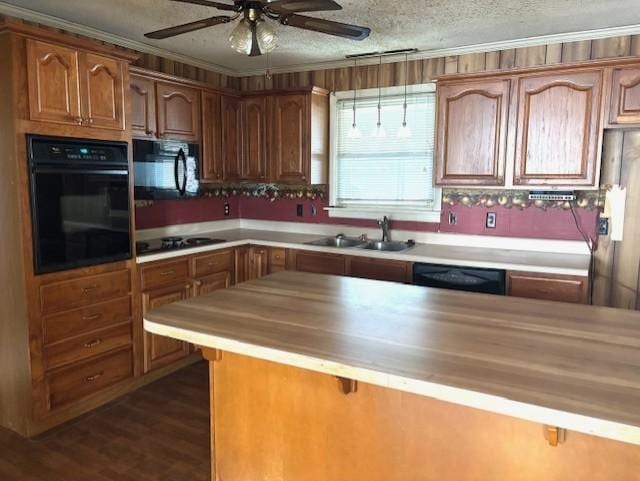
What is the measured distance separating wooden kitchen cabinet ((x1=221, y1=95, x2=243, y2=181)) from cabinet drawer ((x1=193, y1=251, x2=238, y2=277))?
75cm

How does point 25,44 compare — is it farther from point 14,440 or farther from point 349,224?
point 349,224

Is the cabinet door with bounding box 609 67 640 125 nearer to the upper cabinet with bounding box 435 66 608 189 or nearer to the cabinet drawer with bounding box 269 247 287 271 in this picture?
the upper cabinet with bounding box 435 66 608 189

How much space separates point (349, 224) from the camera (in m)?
4.45

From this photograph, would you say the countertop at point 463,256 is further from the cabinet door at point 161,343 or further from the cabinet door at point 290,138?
the cabinet door at point 290,138

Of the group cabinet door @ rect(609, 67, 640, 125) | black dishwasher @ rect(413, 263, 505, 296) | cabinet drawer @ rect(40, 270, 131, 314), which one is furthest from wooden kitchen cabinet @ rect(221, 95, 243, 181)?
cabinet door @ rect(609, 67, 640, 125)

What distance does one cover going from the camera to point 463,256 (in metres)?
3.44

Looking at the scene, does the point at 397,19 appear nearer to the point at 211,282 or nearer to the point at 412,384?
the point at 211,282

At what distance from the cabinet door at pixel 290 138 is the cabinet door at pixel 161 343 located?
136cm

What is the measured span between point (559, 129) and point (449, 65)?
3.64 ft

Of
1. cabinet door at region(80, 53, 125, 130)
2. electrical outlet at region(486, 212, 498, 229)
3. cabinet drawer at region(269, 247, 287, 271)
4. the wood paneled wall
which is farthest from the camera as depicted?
cabinet drawer at region(269, 247, 287, 271)

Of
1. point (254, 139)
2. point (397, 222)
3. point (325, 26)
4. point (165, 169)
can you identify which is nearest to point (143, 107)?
point (165, 169)

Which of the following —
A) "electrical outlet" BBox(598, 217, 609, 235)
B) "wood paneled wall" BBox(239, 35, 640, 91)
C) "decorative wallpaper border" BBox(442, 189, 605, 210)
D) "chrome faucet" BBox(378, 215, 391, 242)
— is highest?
"wood paneled wall" BBox(239, 35, 640, 91)

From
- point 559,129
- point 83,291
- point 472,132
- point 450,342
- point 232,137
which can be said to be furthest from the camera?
point 232,137

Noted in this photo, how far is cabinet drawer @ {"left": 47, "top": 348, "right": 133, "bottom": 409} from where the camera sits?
2.83 meters
